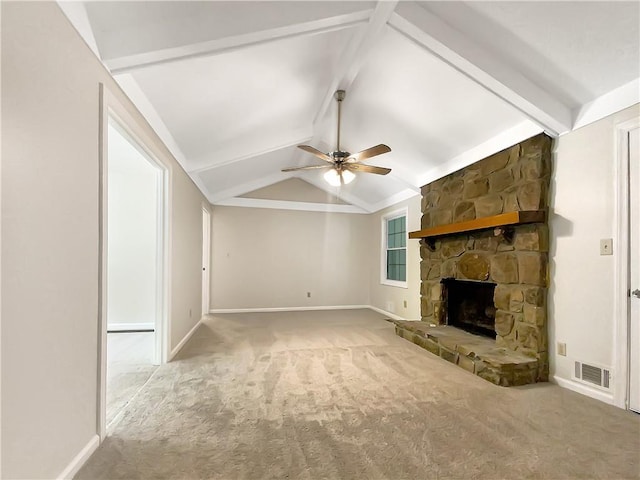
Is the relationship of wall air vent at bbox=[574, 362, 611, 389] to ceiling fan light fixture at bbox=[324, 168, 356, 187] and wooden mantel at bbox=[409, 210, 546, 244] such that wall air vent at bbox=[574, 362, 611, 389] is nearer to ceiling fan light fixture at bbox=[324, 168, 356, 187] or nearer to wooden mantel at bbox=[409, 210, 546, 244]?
wooden mantel at bbox=[409, 210, 546, 244]

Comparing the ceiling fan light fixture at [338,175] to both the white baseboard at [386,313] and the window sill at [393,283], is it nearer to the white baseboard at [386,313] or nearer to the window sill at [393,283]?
the window sill at [393,283]

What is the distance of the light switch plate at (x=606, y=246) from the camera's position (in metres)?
2.45

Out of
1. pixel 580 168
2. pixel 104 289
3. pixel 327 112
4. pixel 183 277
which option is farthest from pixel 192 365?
pixel 580 168

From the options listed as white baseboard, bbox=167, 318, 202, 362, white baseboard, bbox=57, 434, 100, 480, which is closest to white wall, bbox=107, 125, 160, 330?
white baseboard, bbox=167, 318, 202, 362

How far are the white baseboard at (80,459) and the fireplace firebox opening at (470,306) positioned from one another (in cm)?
383

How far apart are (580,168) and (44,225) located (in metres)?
3.66

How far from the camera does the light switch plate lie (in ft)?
8.04

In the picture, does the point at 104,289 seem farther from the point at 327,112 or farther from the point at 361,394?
the point at 327,112

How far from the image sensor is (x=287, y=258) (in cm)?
684

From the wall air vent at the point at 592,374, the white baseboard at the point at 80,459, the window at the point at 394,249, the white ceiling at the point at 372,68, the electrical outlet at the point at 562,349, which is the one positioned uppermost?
the white ceiling at the point at 372,68

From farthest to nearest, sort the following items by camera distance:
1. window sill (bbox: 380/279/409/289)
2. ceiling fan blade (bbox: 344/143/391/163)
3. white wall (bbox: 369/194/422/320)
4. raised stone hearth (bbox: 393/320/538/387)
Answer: window sill (bbox: 380/279/409/289) → white wall (bbox: 369/194/422/320) → ceiling fan blade (bbox: 344/143/391/163) → raised stone hearth (bbox: 393/320/538/387)

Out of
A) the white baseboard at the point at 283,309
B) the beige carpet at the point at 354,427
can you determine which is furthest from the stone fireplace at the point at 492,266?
the white baseboard at the point at 283,309

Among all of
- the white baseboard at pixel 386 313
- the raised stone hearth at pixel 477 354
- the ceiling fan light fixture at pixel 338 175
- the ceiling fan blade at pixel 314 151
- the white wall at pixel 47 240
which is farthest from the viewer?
the white baseboard at pixel 386 313

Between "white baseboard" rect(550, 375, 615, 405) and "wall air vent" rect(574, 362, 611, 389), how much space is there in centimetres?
4
